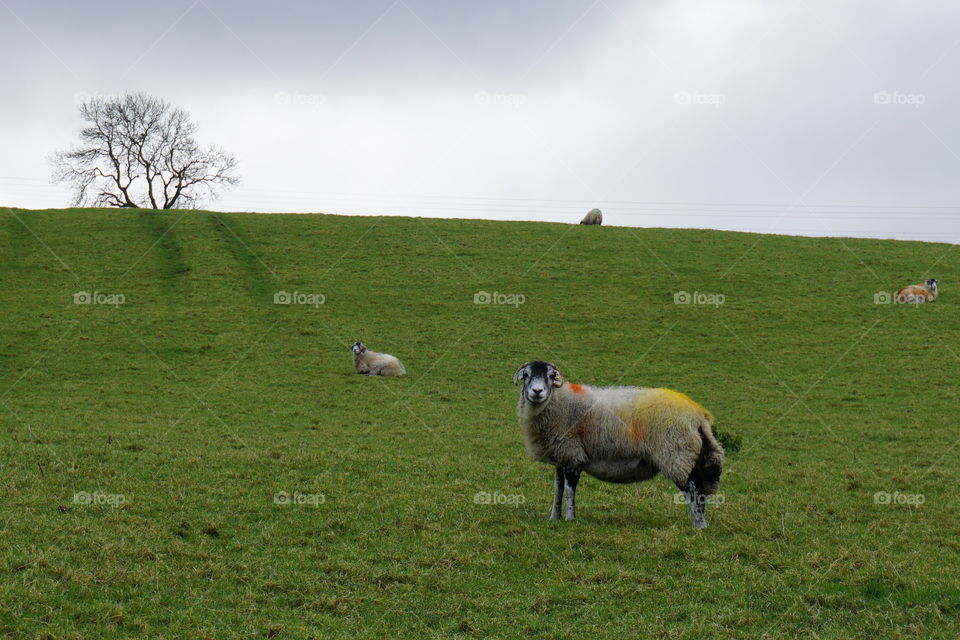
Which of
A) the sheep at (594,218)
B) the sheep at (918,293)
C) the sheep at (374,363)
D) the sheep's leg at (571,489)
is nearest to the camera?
the sheep's leg at (571,489)

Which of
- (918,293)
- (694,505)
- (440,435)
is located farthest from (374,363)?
(918,293)

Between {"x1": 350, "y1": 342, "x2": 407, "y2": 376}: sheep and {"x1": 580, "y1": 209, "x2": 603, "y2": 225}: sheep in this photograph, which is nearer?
{"x1": 350, "y1": 342, "x2": 407, "y2": 376}: sheep

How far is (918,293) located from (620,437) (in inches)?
1289

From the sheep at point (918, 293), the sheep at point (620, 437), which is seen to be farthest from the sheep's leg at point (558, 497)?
the sheep at point (918, 293)

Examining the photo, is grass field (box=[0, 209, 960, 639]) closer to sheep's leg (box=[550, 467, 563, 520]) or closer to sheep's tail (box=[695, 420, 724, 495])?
sheep's leg (box=[550, 467, 563, 520])

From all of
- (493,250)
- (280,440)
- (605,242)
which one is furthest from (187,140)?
(280,440)

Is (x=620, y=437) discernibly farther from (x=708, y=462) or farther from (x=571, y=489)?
(x=708, y=462)

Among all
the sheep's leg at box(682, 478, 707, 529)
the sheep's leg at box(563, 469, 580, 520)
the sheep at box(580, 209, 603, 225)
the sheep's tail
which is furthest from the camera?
the sheep at box(580, 209, 603, 225)

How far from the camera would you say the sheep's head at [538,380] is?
Answer: 11.6 meters

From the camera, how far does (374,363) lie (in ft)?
92.3

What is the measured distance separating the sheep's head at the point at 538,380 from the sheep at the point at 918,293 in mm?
32765

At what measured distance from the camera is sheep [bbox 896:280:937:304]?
125 feet

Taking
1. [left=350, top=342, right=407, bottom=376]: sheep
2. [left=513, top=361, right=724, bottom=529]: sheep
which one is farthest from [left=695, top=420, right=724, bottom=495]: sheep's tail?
[left=350, top=342, right=407, bottom=376]: sheep

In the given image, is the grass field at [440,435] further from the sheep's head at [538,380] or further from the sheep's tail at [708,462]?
the sheep's head at [538,380]
